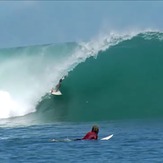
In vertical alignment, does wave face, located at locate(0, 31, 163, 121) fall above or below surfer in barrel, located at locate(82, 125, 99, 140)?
above

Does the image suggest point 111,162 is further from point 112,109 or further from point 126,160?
point 112,109

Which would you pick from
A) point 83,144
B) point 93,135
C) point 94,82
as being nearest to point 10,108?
point 94,82

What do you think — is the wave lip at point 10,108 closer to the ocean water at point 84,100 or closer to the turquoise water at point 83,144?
the ocean water at point 84,100

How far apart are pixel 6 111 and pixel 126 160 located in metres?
16.2

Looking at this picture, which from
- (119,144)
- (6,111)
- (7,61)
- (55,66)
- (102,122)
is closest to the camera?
(119,144)

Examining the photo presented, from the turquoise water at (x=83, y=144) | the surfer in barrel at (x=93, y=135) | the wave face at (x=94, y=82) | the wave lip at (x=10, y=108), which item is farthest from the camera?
the wave lip at (x=10, y=108)

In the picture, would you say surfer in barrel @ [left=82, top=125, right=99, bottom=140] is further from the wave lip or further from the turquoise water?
the wave lip

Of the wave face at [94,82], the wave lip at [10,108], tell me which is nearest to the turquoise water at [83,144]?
the wave face at [94,82]

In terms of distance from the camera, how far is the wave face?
94.3 feet

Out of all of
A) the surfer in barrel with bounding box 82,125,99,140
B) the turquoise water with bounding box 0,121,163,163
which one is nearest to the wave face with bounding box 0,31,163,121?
the turquoise water with bounding box 0,121,163,163

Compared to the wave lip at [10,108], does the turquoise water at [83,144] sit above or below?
below

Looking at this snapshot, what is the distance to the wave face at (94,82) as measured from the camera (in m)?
28.7

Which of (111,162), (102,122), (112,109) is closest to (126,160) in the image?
(111,162)

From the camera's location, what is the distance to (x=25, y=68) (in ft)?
121
